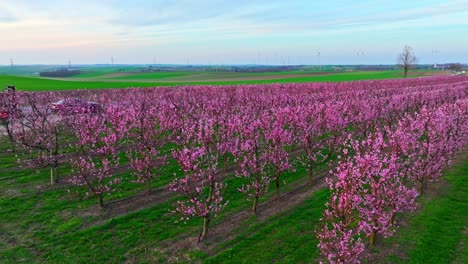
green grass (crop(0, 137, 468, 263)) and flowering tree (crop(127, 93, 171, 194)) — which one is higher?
flowering tree (crop(127, 93, 171, 194))

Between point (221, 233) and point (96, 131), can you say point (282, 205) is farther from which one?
point (96, 131)

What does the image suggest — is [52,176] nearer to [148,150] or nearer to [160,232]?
[148,150]

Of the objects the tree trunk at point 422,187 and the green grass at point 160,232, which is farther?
the tree trunk at point 422,187

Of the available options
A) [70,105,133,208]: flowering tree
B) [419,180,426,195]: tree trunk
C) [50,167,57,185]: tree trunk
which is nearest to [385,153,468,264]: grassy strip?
[419,180,426,195]: tree trunk

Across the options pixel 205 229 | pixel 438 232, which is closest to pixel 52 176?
pixel 205 229

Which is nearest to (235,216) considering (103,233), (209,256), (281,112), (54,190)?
(209,256)

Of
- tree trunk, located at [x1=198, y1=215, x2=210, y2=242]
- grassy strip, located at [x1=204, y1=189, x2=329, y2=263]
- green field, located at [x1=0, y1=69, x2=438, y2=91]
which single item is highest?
green field, located at [x1=0, y1=69, x2=438, y2=91]

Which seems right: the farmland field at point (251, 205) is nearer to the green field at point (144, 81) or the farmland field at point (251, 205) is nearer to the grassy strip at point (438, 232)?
the grassy strip at point (438, 232)

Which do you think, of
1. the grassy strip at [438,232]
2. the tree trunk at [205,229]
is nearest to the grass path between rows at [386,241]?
the grassy strip at [438,232]

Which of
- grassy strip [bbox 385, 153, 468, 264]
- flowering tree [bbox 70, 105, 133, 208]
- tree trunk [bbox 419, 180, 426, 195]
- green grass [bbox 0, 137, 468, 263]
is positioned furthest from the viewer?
flowering tree [bbox 70, 105, 133, 208]

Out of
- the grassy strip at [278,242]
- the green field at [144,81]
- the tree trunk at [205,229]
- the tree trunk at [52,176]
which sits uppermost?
the green field at [144,81]

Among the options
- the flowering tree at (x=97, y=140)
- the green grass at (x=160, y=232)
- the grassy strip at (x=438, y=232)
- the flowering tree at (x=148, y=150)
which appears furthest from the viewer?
the flowering tree at (x=97, y=140)

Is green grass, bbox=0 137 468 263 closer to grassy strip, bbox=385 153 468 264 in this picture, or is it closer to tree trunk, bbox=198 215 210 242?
grassy strip, bbox=385 153 468 264

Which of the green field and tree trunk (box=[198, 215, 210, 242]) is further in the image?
the green field
